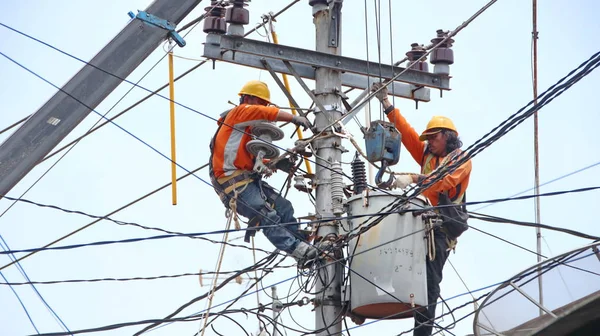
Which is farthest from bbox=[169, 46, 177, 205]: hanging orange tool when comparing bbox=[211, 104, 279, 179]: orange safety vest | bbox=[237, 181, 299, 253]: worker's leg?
bbox=[237, 181, 299, 253]: worker's leg

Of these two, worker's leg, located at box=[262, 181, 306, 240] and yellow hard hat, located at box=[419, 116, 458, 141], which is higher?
yellow hard hat, located at box=[419, 116, 458, 141]

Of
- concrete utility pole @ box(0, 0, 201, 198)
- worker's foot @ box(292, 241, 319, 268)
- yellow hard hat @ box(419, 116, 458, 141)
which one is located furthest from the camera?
yellow hard hat @ box(419, 116, 458, 141)

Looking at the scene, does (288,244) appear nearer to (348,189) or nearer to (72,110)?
(348,189)

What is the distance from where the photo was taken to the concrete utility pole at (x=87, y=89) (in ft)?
31.8

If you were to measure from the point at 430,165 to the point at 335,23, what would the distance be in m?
1.79

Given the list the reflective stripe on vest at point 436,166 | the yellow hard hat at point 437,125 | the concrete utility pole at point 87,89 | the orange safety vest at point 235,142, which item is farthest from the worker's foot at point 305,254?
the concrete utility pole at point 87,89

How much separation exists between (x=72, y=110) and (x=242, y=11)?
3.44 m

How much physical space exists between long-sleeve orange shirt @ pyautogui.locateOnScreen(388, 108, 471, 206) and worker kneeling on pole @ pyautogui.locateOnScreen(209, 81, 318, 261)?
135 cm

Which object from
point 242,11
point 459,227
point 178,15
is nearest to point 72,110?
point 178,15

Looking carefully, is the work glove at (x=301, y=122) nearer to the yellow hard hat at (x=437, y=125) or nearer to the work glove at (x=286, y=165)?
the work glove at (x=286, y=165)

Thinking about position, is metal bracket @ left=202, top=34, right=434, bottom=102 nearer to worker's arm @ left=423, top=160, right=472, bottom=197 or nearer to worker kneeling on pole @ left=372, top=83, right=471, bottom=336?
worker kneeling on pole @ left=372, top=83, right=471, bottom=336

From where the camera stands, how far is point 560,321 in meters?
10.4

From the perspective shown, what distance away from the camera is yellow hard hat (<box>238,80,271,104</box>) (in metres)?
13.6

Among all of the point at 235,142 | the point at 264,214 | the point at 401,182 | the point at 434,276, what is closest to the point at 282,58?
the point at 235,142
